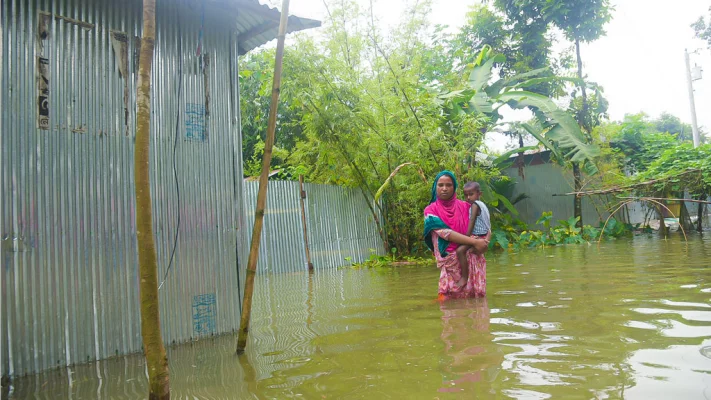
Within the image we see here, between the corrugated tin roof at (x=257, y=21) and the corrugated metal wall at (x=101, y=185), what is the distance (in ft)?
0.93

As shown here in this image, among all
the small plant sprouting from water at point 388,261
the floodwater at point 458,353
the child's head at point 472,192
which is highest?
the child's head at point 472,192

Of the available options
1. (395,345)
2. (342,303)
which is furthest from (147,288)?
(342,303)

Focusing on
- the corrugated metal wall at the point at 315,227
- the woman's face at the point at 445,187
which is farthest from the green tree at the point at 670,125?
the woman's face at the point at 445,187

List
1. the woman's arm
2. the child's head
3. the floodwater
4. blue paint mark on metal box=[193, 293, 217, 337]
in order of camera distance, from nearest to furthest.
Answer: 1. the floodwater
2. blue paint mark on metal box=[193, 293, 217, 337]
3. the woman's arm
4. the child's head

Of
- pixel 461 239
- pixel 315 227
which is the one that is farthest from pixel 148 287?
pixel 315 227

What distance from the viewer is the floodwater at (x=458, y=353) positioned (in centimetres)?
240

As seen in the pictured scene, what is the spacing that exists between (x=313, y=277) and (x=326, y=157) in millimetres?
2883

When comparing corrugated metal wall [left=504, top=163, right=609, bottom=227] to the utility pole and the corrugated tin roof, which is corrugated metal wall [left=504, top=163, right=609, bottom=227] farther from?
the corrugated tin roof

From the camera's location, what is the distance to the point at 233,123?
4402 millimetres

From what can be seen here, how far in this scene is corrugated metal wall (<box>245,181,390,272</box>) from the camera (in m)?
9.45

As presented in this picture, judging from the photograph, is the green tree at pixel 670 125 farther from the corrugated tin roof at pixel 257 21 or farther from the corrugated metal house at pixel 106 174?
the corrugated metal house at pixel 106 174

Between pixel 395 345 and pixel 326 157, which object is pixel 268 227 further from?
pixel 395 345

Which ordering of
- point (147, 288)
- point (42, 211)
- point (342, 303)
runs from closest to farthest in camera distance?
point (147, 288), point (42, 211), point (342, 303)

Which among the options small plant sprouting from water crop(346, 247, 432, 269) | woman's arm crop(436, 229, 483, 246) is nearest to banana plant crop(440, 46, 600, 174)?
small plant sprouting from water crop(346, 247, 432, 269)
